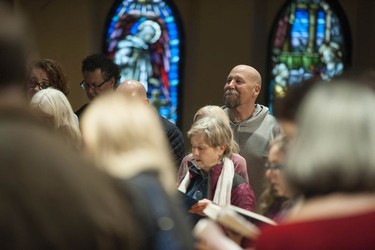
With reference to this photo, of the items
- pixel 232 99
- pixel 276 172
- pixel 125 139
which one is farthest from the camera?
pixel 232 99

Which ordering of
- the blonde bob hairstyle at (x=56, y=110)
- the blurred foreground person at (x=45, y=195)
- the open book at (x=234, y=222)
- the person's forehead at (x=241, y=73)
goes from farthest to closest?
the person's forehead at (x=241, y=73), the blonde bob hairstyle at (x=56, y=110), the open book at (x=234, y=222), the blurred foreground person at (x=45, y=195)

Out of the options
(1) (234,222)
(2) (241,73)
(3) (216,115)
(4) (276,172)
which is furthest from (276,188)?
(2) (241,73)

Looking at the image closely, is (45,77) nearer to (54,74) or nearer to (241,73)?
(54,74)

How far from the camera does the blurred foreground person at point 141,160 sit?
285 cm

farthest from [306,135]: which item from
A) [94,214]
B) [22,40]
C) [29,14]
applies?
[29,14]

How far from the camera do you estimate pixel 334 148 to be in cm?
219

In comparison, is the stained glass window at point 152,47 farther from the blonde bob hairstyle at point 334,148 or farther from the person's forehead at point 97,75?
the blonde bob hairstyle at point 334,148

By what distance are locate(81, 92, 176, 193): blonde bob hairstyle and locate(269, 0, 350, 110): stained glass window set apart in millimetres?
7722

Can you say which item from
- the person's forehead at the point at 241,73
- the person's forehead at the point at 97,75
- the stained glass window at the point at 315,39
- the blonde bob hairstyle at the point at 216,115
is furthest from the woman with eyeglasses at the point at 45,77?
the stained glass window at the point at 315,39

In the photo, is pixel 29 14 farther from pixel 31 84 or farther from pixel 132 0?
pixel 31 84

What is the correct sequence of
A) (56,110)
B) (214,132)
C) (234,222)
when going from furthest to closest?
(214,132) < (56,110) < (234,222)

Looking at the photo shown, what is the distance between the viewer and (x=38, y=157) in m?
1.97

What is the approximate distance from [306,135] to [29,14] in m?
7.25

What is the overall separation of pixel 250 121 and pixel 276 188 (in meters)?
2.58
